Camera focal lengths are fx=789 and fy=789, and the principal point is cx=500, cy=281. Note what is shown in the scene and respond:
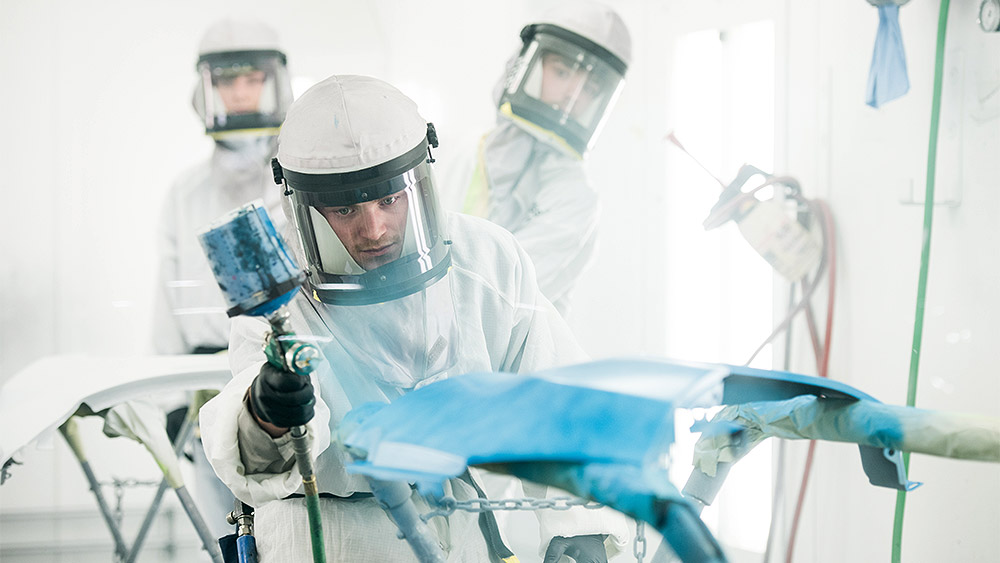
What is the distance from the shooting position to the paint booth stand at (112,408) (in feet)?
5.06

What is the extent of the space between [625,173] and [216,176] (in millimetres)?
871

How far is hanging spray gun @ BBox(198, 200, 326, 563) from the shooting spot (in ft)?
2.52

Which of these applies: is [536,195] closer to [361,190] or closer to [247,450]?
[361,190]

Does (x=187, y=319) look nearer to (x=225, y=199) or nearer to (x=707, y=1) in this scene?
(x=225, y=199)

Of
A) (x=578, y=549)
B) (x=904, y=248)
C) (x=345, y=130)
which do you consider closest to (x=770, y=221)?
(x=904, y=248)

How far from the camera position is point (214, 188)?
169 cm

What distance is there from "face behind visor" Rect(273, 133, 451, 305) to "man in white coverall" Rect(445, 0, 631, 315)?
363 millimetres

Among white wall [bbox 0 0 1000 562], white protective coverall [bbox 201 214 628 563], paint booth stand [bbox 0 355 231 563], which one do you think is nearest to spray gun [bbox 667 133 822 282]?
white wall [bbox 0 0 1000 562]

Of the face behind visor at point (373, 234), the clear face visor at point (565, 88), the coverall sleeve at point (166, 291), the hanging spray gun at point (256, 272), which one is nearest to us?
the hanging spray gun at point (256, 272)

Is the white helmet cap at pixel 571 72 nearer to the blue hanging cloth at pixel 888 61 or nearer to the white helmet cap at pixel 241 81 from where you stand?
the blue hanging cloth at pixel 888 61

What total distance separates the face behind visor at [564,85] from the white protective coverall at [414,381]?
11.5 inches

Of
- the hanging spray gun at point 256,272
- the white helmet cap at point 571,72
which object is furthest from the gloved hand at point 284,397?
the white helmet cap at point 571,72

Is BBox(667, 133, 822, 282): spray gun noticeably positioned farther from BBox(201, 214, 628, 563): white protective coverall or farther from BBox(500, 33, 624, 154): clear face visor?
BBox(201, 214, 628, 563): white protective coverall

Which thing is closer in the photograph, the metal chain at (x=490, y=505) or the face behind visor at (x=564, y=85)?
the metal chain at (x=490, y=505)
